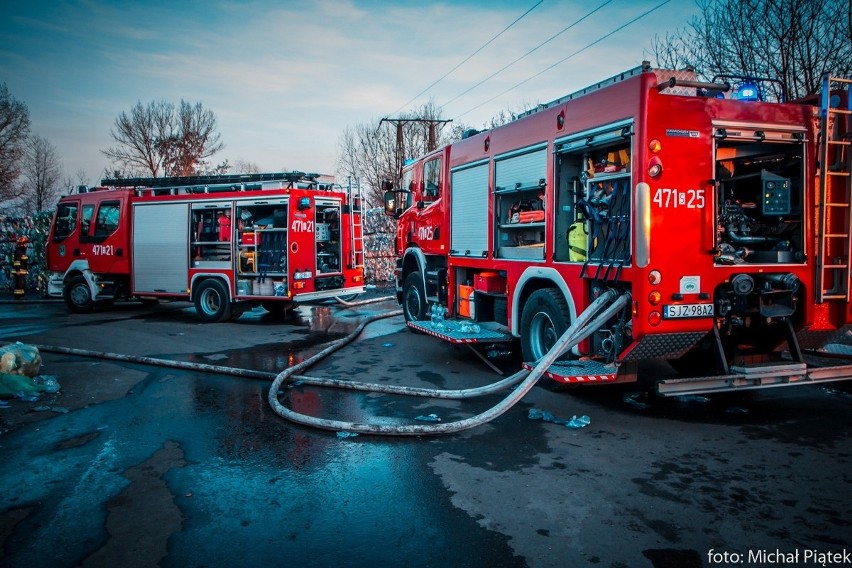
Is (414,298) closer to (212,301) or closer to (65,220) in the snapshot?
(212,301)

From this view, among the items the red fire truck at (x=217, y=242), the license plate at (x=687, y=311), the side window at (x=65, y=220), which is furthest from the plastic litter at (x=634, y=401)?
the side window at (x=65, y=220)

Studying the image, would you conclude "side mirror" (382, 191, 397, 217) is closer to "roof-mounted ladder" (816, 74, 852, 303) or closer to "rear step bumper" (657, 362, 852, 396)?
"rear step bumper" (657, 362, 852, 396)

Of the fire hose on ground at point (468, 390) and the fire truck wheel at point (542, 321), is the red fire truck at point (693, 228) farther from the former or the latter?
the fire hose on ground at point (468, 390)

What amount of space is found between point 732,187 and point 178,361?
7626mm

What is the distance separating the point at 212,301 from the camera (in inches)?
557

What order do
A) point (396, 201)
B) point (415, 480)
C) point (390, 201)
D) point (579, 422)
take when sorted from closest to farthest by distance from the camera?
point (415, 480) → point (579, 422) → point (390, 201) → point (396, 201)

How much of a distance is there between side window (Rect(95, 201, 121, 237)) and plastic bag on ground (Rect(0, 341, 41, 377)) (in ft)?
27.9

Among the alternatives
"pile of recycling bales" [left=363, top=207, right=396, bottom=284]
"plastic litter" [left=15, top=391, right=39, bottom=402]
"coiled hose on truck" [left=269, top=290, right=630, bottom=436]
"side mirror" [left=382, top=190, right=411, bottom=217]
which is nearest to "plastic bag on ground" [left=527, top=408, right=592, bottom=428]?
"coiled hose on truck" [left=269, top=290, right=630, bottom=436]

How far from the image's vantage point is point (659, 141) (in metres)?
5.57

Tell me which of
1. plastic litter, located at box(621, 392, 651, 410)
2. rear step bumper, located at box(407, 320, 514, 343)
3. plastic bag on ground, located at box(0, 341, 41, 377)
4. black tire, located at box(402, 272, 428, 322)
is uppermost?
black tire, located at box(402, 272, 428, 322)

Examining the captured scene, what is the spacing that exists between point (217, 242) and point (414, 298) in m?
5.33

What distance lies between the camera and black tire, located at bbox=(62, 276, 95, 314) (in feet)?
52.3

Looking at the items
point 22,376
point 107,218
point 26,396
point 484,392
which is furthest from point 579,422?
point 107,218

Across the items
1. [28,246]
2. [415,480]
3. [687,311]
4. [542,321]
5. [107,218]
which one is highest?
[107,218]
